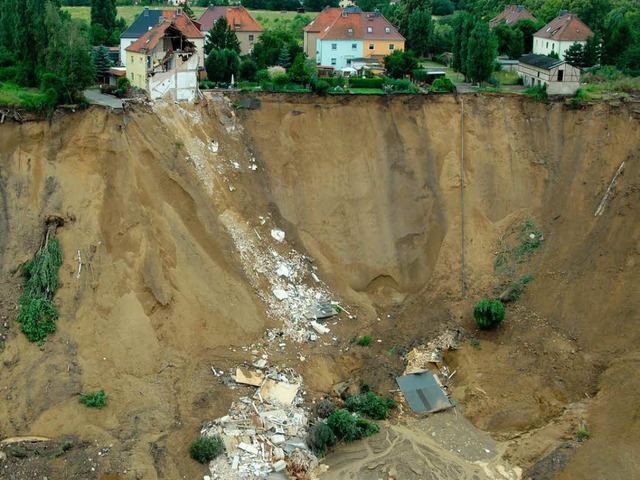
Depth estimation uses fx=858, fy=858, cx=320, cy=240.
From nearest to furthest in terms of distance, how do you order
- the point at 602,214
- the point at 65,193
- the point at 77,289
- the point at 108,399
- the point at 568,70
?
the point at 108,399
the point at 77,289
the point at 65,193
the point at 602,214
the point at 568,70

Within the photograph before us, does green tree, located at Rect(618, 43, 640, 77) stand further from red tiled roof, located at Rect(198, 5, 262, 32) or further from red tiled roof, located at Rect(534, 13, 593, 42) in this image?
red tiled roof, located at Rect(198, 5, 262, 32)

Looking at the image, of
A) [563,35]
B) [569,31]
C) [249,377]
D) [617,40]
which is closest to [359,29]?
[563,35]

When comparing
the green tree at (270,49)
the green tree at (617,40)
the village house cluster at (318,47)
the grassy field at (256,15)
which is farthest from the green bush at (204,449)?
the grassy field at (256,15)

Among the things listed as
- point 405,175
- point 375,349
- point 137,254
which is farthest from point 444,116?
point 137,254

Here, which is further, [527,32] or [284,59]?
[527,32]

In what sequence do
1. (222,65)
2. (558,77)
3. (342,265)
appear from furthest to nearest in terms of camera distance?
(222,65)
(558,77)
(342,265)

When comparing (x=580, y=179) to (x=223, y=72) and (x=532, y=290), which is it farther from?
(x=223, y=72)

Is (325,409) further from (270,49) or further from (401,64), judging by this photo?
(270,49)
